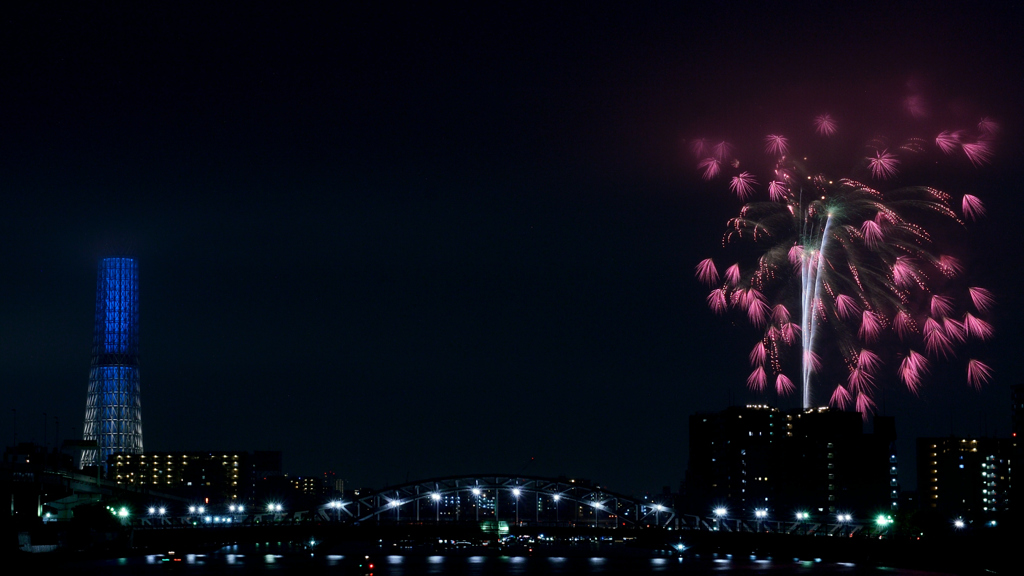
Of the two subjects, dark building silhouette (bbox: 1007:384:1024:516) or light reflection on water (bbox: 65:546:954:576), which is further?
dark building silhouette (bbox: 1007:384:1024:516)

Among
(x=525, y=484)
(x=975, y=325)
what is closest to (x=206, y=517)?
(x=525, y=484)

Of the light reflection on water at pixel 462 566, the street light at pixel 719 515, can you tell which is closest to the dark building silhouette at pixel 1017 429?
the light reflection on water at pixel 462 566

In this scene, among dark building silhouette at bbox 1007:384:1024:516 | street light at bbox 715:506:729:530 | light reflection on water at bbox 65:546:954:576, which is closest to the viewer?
light reflection on water at bbox 65:546:954:576

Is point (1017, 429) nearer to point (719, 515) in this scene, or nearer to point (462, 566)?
point (719, 515)

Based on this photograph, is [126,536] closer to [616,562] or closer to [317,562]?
[317,562]

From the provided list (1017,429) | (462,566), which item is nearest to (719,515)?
(462,566)

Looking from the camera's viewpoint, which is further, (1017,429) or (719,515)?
(719,515)

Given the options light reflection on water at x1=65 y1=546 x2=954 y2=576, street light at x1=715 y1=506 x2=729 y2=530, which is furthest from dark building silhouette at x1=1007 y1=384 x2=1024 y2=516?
street light at x1=715 y1=506 x2=729 y2=530

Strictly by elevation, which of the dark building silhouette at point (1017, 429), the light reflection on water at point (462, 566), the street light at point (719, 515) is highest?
the dark building silhouette at point (1017, 429)

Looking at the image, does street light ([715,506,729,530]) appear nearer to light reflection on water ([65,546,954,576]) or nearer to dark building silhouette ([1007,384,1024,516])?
light reflection on water ([65,546,954,576])

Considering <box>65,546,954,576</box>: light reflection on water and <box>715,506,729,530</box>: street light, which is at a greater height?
<box>715,506,729,530</box>: street light

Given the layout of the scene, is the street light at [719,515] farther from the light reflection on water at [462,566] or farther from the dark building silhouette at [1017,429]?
the dark building silhouette at [1017,429]
